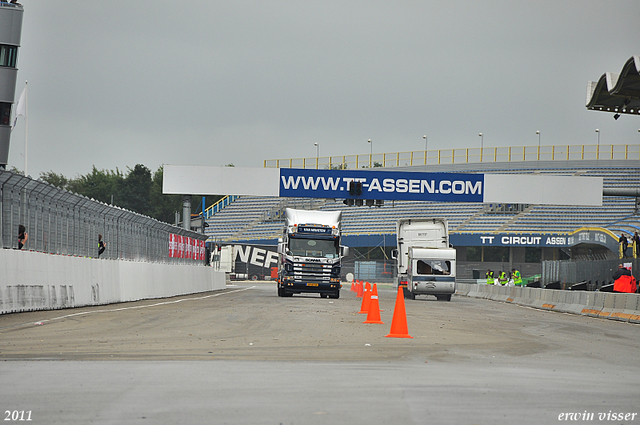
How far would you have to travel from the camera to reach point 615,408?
6828 mm

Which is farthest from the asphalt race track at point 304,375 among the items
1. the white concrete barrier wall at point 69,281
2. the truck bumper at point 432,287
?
the truck bumper at point 432,287

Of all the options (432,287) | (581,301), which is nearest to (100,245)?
(581,301)

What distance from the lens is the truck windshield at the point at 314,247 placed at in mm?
34469

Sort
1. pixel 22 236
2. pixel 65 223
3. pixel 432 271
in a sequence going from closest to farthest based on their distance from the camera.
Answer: pixel 22 236 < pixel 65 223 < pixel 432 271

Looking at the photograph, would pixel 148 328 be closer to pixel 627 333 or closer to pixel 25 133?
pixel 627 333

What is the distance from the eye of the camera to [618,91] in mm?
20422

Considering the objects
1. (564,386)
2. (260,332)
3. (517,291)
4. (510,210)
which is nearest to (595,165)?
(510,210)

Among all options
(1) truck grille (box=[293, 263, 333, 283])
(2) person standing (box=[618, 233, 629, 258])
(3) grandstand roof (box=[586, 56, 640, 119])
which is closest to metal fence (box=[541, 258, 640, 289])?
(2) person standing (box=[618, 233, 629, 258])

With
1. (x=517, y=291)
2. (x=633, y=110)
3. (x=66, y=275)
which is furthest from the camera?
(x=517, y=291)

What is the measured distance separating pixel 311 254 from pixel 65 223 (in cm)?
1368

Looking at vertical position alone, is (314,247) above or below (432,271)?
above

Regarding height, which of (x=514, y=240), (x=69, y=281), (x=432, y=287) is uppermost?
(x=514, y=240)

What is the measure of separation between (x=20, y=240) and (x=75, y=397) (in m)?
13.0

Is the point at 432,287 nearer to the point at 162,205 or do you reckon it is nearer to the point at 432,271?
the point at 432,271
